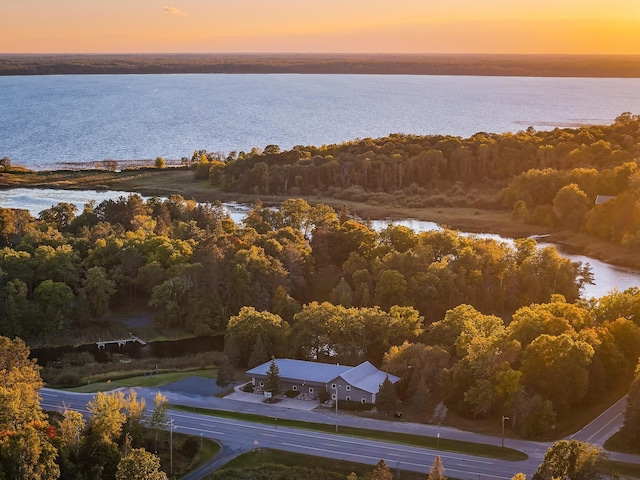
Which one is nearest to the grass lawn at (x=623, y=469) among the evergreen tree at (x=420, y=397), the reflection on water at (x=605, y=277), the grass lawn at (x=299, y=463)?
the grass lawn at (x=299, y=463)

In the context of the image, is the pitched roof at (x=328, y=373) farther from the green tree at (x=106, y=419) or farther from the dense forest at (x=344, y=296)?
the green tree at (x=106, y=419)

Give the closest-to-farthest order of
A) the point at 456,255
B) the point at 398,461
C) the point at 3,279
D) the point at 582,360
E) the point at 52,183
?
the point at 398,461 → the point at 582,360 → the point at 3,279 → the point at 456,255 → the point at 52,183

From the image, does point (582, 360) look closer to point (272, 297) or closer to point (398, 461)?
point (398, 461)

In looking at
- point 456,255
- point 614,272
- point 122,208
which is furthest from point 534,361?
point 122,208

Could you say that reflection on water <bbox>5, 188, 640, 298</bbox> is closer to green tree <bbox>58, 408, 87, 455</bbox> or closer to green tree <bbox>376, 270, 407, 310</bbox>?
green tree <bbox>376, 270, 407, 310</bbox>

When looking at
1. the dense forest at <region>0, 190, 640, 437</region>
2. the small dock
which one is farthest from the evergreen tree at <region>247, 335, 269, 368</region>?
the small dock

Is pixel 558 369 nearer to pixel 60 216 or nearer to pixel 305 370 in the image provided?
pixel 305 370
